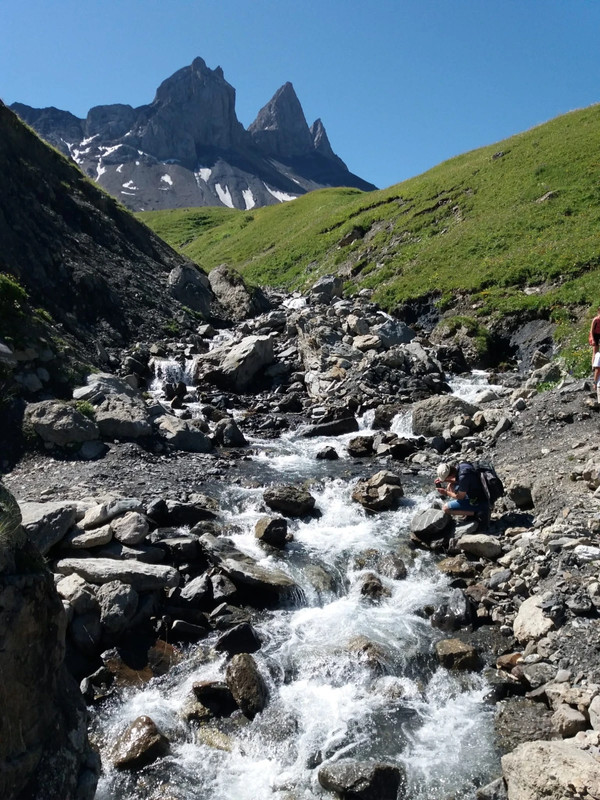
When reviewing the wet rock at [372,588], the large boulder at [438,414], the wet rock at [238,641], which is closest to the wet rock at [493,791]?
the wet rock at [238,641]

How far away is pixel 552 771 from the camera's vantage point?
731 centimetres

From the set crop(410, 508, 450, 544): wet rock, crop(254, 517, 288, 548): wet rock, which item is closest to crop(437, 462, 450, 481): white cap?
crop(410, 508, 450, 544): wet rock

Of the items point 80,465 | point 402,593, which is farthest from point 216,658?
point 80,465

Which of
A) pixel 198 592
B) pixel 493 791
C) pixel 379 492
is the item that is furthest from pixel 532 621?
pixel 379 492

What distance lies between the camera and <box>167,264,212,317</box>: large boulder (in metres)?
41.7

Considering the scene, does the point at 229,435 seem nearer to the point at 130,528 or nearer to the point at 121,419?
the point at 121,419

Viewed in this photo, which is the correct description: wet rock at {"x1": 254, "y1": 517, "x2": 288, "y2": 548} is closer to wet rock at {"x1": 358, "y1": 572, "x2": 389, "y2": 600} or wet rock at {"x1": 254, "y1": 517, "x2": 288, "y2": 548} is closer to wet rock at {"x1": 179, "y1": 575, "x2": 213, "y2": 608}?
wet rock at {"x1": 358, "y1": 572, "x2": 389, "y2": 600}

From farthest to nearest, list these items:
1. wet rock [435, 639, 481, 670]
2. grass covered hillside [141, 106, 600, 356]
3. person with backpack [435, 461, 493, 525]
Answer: grass covered hillside [141, 106, 600, 356] → person with backpack [435, 461, 493, 525] → wet rock [435, 639, 481, 670]

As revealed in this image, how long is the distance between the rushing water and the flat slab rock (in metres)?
1.66

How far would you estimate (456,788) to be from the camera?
8.27 meters

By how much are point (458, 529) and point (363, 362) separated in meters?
15.5

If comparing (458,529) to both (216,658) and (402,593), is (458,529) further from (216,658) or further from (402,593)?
(216,658)

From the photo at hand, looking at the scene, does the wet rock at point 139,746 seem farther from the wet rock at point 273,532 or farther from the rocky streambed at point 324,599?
the wet rock at point 273,532

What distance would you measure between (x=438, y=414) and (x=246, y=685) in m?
15.6
